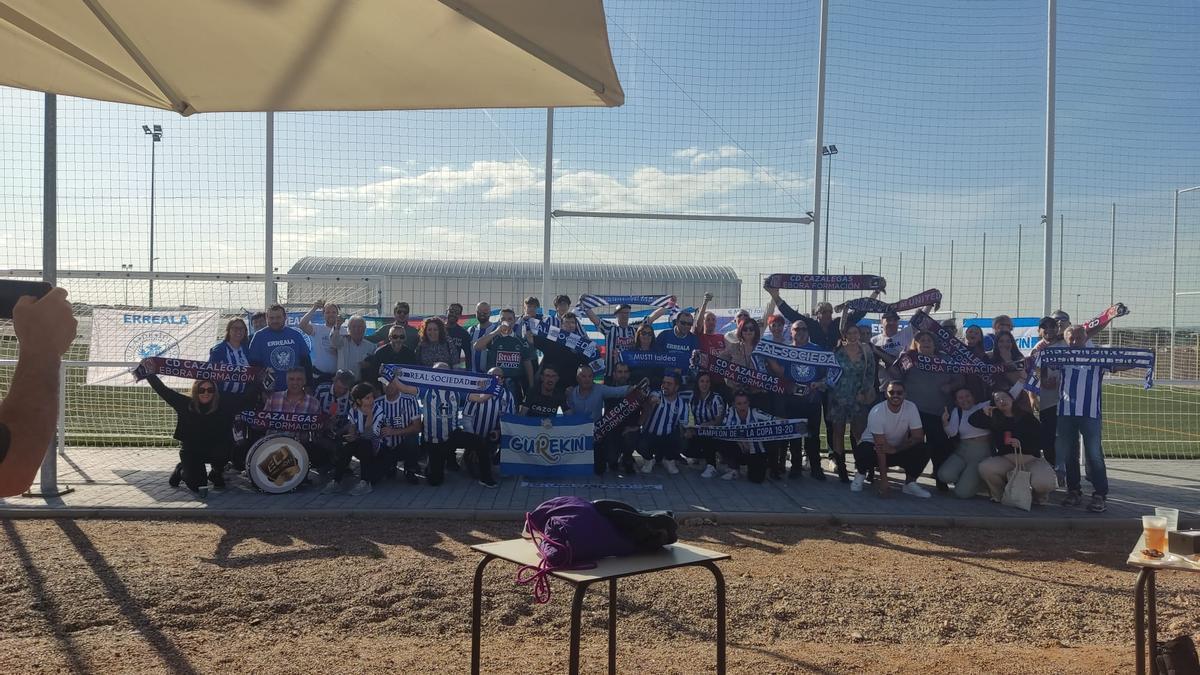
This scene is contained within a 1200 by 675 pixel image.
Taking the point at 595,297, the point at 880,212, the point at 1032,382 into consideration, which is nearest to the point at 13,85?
the point at 595,297

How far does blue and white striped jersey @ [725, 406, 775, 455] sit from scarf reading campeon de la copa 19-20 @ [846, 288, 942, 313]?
220 centimetres

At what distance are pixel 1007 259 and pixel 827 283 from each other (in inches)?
119

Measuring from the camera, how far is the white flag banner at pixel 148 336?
12.3 metres

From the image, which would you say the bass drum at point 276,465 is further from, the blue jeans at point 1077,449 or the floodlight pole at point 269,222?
the blue jeans at point 1077,449

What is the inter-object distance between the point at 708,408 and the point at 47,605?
7103 millimetres

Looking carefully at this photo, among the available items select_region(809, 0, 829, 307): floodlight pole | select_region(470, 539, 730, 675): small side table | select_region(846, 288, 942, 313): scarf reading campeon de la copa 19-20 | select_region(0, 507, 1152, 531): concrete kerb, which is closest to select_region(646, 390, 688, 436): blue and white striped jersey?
select_region(0, 507, 1152, 531): concrete kerb

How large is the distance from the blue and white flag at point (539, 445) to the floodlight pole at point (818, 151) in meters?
4.57

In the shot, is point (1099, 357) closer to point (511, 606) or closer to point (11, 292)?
point (511, 606)

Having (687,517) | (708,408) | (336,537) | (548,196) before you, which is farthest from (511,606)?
(548,196)

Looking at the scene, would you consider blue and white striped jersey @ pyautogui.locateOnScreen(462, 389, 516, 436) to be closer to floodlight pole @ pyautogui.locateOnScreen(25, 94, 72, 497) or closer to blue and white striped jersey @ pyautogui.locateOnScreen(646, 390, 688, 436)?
blue and white striped jersey @ pyautogui.locateOnScreen(646, 390, 688, 436)

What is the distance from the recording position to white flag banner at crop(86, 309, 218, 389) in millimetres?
12297

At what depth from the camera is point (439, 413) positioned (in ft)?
33.9

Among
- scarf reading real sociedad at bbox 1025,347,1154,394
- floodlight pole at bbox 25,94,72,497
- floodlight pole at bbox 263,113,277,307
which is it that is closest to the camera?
floodlight pole at bbox 25,94,72,497

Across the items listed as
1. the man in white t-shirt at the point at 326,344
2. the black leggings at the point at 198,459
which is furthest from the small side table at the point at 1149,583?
the man in white t-shirt at the point at 326,344
